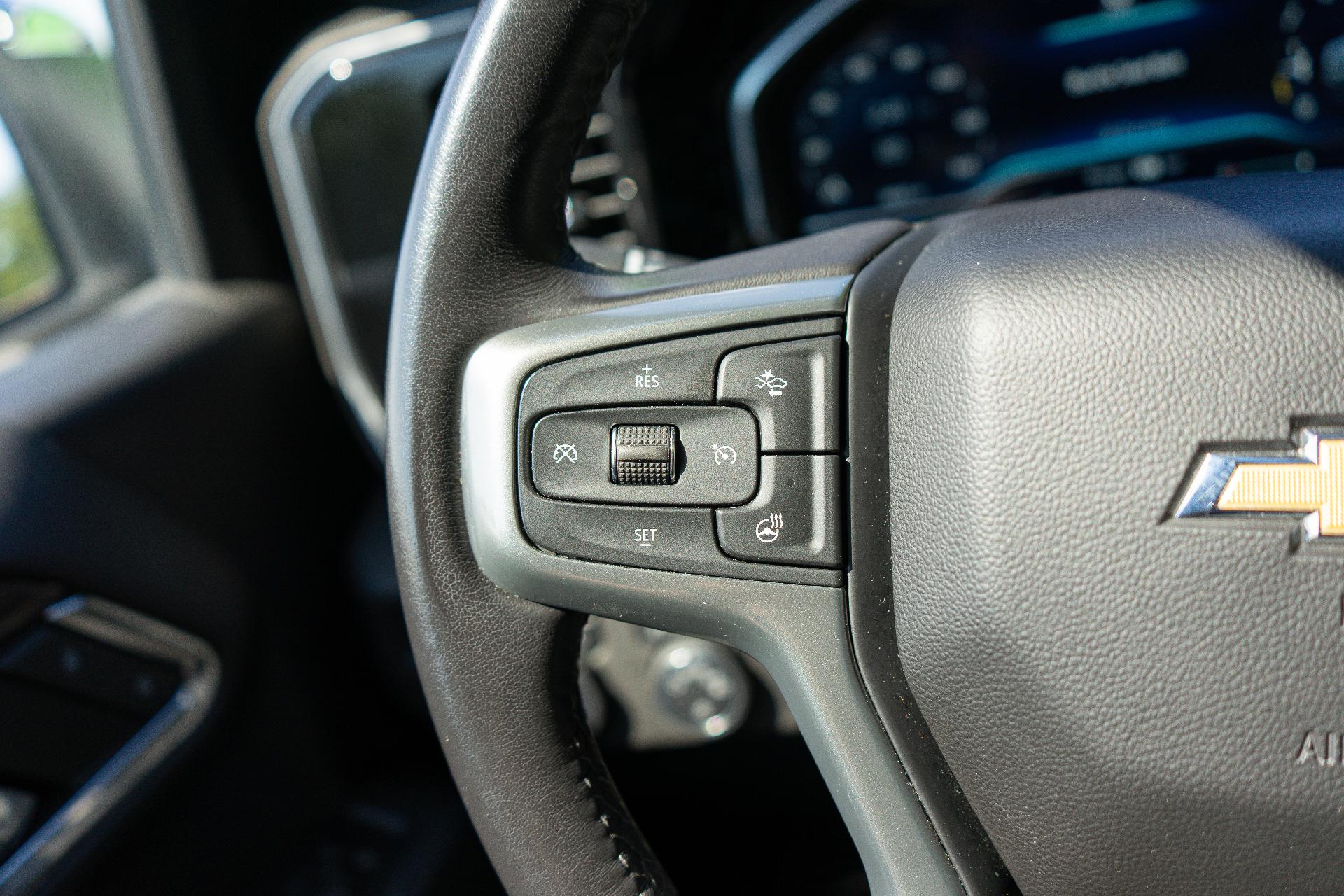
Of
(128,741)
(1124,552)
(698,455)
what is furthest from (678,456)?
(128,741)

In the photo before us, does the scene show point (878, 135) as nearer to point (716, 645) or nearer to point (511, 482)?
point (716, 645)

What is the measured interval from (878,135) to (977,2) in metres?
0.18

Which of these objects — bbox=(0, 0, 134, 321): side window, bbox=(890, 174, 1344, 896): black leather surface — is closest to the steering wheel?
bbox=(890, 174, 1344, 896): black leather surface

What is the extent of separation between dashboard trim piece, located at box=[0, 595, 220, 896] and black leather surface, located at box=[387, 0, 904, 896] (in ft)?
1.85

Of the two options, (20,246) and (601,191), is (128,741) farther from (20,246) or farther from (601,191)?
(601,191)

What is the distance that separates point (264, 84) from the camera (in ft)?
4.73

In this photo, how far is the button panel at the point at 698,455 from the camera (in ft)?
2.36

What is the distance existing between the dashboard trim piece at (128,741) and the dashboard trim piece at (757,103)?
2.60 feet

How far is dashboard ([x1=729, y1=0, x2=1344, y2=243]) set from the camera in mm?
1132

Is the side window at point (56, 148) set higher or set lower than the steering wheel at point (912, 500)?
higher

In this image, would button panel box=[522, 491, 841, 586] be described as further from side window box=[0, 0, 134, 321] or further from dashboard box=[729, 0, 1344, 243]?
side window box=[0, 0, 134, 321]

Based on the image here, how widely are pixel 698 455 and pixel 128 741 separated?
786 mm

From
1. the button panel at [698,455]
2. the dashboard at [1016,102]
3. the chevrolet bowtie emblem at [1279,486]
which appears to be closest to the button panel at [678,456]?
the button panel at [698,455]

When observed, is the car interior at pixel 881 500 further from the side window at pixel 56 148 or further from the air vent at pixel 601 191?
the side window at pixel 56 148
